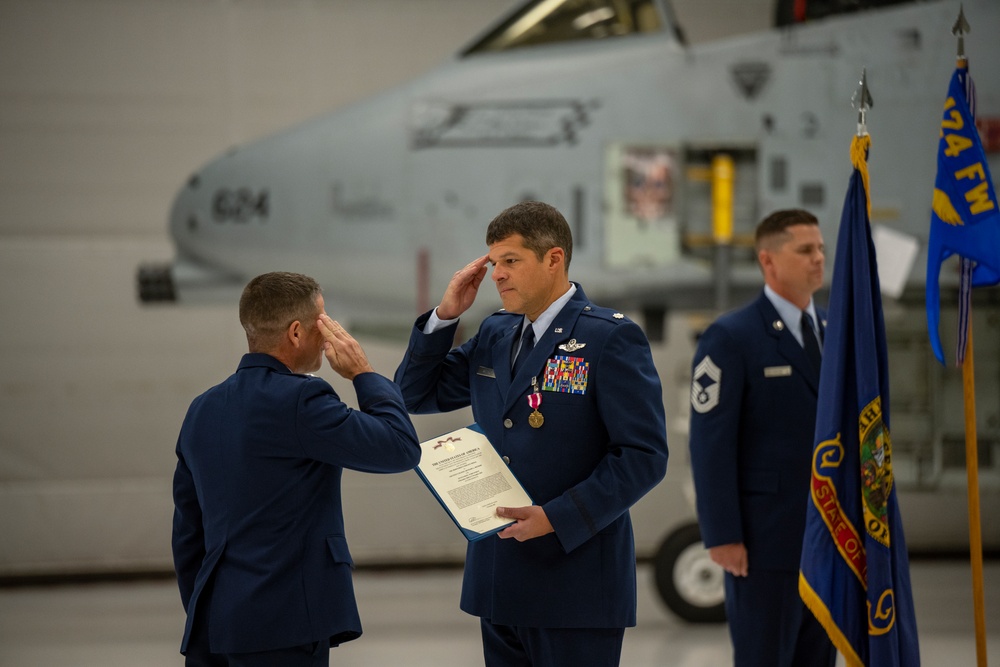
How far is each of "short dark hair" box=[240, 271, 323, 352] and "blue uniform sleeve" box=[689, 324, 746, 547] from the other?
1242 mm

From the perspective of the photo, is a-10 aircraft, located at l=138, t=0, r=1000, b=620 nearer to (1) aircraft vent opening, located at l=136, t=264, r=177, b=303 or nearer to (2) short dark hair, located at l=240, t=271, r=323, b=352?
(1) aircraft vent opening, located at l=136, t=264, r=177, b=303

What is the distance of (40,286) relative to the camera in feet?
19.4

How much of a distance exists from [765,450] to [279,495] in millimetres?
1397

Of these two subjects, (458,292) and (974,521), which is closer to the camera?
(458,292)

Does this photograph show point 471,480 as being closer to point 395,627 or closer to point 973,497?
point 973,497

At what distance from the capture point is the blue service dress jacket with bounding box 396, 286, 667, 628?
198cm

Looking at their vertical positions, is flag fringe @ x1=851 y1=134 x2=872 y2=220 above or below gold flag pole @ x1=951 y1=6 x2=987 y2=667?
above

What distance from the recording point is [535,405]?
2.09 metres

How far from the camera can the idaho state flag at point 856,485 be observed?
7.59 ft

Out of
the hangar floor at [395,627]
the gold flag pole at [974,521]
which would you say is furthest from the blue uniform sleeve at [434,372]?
the hangar floor at [395,627]

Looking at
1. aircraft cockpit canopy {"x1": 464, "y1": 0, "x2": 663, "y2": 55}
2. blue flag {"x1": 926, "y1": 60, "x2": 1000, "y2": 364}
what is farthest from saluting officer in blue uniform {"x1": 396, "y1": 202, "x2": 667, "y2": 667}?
aircraft cockpit canopy {"x1": 464, "y1": 0, "x2": 663, "y2": 55}

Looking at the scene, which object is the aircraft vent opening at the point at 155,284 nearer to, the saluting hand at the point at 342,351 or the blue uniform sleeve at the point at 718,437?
the blue uniform sleeve at the point at 718,437

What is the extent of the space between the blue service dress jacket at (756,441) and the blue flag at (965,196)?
39 cm

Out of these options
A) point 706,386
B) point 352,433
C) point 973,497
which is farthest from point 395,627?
point 352,433
